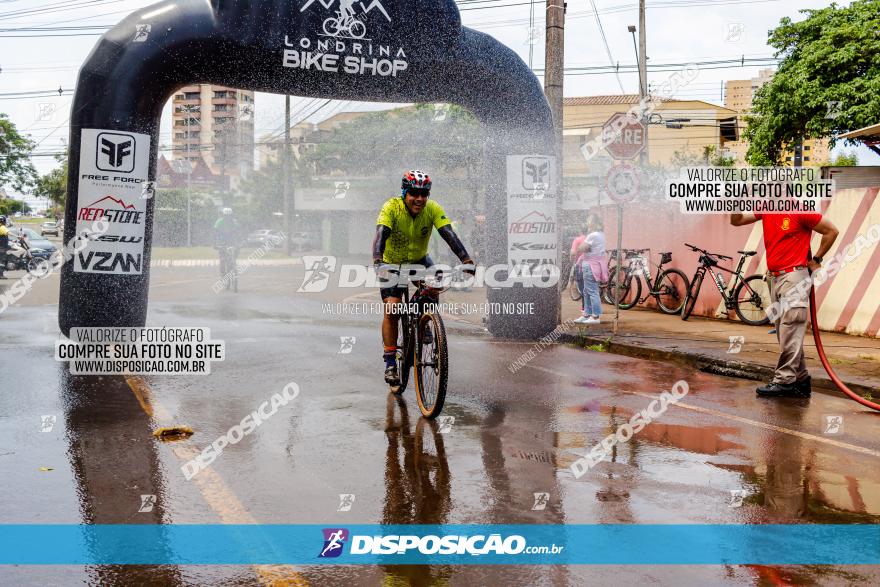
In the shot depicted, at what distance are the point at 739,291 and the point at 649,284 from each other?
2.59 meters

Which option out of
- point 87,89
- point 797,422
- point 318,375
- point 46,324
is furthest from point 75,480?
point 46,324

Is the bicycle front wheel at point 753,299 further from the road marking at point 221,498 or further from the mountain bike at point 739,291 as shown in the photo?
the road marking at point 221,498

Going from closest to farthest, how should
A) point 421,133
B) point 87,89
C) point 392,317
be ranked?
point 392,317
point 87,89
point 421,133

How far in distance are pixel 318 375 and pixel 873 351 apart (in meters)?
6.91

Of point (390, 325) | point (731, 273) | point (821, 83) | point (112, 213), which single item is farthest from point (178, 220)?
point (390, 325)

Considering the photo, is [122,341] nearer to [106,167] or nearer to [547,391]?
[106,167]

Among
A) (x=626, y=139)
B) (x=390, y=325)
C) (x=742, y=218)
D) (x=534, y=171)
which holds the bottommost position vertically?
(x=390, y=325)

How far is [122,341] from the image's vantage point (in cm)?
1087

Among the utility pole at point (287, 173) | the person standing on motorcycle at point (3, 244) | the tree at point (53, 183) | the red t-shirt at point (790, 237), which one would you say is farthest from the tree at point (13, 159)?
the red t-shirt at point (790, 237)

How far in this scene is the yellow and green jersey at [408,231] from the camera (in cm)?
770

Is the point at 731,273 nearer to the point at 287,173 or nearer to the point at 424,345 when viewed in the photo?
the point at 424,345

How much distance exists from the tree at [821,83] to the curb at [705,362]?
2314 cm

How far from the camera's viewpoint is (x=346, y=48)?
451 inches

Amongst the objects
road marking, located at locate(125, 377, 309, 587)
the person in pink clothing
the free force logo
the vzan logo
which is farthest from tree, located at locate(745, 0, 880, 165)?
the free force logo
